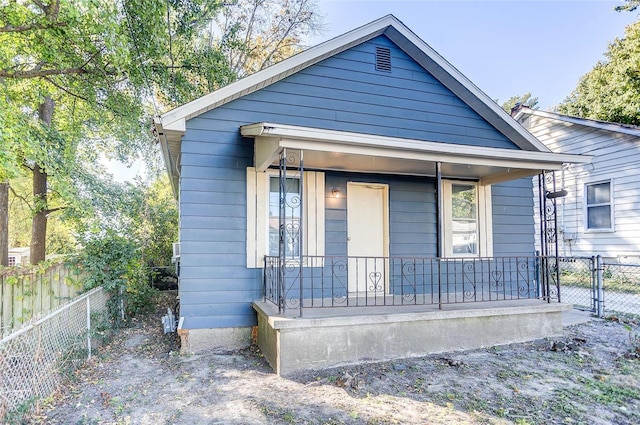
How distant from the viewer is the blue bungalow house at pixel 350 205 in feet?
15.1

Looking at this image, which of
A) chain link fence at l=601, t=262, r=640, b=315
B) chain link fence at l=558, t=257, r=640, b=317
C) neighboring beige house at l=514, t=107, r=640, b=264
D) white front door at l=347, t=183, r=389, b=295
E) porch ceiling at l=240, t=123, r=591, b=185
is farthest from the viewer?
neighboring beige house at l=514, t=107, r=640, b=264

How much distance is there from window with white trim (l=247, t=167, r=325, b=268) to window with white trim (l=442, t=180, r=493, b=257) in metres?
2.53

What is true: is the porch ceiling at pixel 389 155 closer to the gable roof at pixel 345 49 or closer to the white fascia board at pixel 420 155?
the white fascia board at pixel 420 155

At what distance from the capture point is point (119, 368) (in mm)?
4324

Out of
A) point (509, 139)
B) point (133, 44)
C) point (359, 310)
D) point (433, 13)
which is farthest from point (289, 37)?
point (359, 310)

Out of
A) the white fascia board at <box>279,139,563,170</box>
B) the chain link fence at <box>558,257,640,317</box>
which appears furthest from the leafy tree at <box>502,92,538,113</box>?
the white fascia board at <box>279,139,563,170</box>

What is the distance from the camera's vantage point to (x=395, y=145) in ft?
15.8

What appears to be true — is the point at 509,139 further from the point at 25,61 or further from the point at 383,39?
the point at 25,61

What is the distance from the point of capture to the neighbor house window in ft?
32.3

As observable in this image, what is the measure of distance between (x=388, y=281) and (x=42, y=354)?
4.79 metres

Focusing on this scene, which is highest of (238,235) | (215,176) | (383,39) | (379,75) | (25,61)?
(25,61)

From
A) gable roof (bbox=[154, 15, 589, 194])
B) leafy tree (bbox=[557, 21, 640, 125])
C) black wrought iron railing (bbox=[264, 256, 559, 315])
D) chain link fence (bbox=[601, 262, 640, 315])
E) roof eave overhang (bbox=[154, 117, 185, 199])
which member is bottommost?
chain link fence (bbox=[601, 262, 640, 315])

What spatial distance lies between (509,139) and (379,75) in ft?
9.70

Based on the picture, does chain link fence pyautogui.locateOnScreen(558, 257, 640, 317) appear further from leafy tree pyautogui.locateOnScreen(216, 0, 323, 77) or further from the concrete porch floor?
leafy tree pyautogui.locateOnScreen(216, 0, 323, 77)
